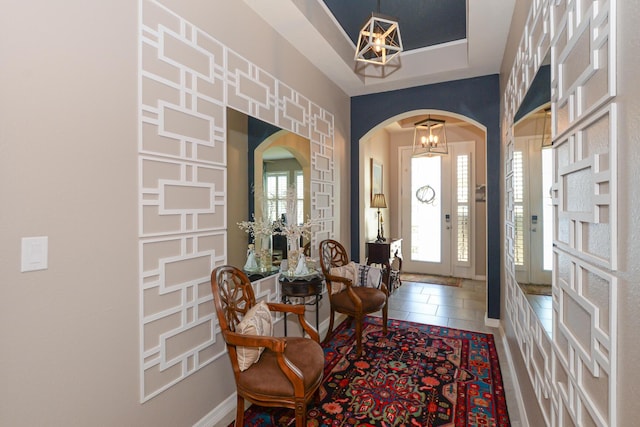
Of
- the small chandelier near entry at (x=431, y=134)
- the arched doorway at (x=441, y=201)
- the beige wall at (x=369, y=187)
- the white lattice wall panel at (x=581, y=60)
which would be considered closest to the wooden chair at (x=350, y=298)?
the beige wall at (x=369, y=187)

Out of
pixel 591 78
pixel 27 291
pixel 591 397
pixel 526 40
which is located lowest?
pixel 591 397

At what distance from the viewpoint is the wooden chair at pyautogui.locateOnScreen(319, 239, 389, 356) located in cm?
296

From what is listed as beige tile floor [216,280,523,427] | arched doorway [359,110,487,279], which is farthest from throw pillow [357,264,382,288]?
arched doorway [359,110,487,279]

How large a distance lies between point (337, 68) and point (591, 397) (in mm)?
3378

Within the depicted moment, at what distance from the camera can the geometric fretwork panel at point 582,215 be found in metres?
0.79

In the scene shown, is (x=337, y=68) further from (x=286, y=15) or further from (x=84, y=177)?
(x=84, y=177)

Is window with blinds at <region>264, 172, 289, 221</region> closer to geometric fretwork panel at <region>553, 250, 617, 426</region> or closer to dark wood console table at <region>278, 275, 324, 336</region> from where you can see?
dark wood console table at <region>278, 275, 324, 336</region>

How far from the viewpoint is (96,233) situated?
4.63 feet

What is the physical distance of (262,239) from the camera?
2537 millimetres

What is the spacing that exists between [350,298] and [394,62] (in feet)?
8.96

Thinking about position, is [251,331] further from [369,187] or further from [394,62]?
[369,187]

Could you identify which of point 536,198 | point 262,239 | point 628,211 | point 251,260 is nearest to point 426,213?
point 262,239

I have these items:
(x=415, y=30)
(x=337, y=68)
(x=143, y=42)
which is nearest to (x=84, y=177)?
(x=143, y=42)

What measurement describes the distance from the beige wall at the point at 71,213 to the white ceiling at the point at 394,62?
118 centimetres
